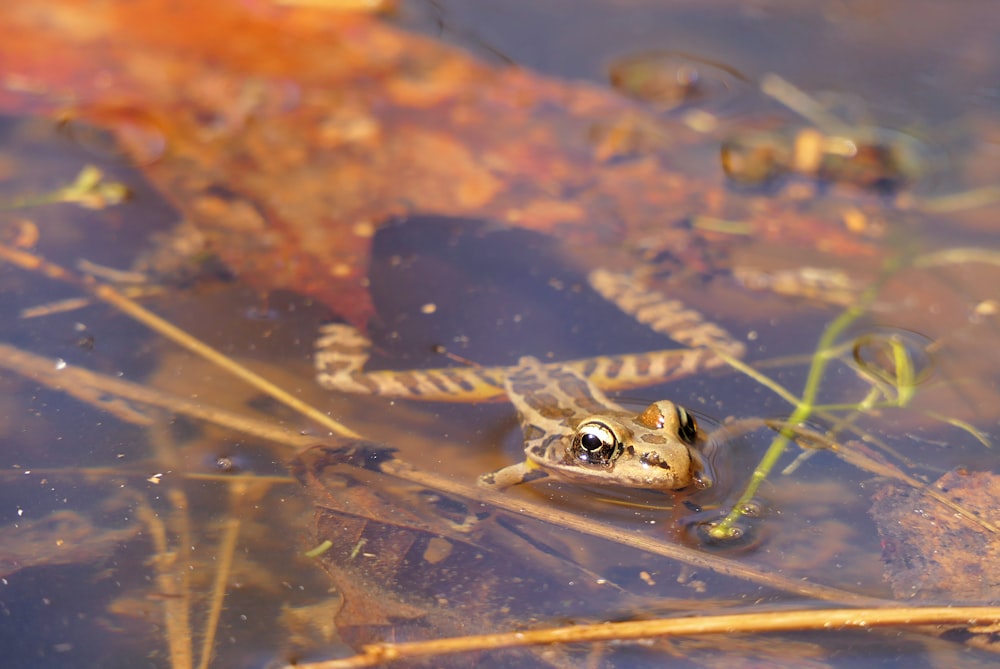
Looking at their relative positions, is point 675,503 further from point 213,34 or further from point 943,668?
point 213,34

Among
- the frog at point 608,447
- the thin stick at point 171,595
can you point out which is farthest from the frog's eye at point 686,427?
the thin stick at point 171,595

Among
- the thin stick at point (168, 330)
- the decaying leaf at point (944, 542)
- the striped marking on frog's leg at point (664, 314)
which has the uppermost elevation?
the decaying leaf at point (944, 542)

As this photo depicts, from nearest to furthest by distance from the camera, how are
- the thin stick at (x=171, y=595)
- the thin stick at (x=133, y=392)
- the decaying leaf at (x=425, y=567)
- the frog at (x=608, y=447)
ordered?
the thin stick at (x=171, y=595) → the decaying leaf at (x=425, y=567) → the frog at (x=608, y=447) → the thin stick at (x=133, y=392)

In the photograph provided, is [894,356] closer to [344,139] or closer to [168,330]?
[344,139]

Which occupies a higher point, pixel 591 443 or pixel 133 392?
pixel 591 443

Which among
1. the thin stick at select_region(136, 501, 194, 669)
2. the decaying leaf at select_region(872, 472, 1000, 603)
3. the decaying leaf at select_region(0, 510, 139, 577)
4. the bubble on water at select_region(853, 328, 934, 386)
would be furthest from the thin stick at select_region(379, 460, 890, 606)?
the bubble on water at select_region(853, 328, 934, 386)

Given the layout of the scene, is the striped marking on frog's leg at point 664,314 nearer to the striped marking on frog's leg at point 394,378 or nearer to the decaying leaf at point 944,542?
the striped marking on frog's leg at point 394,378

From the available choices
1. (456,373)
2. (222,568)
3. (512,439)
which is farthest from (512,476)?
(222,568)
